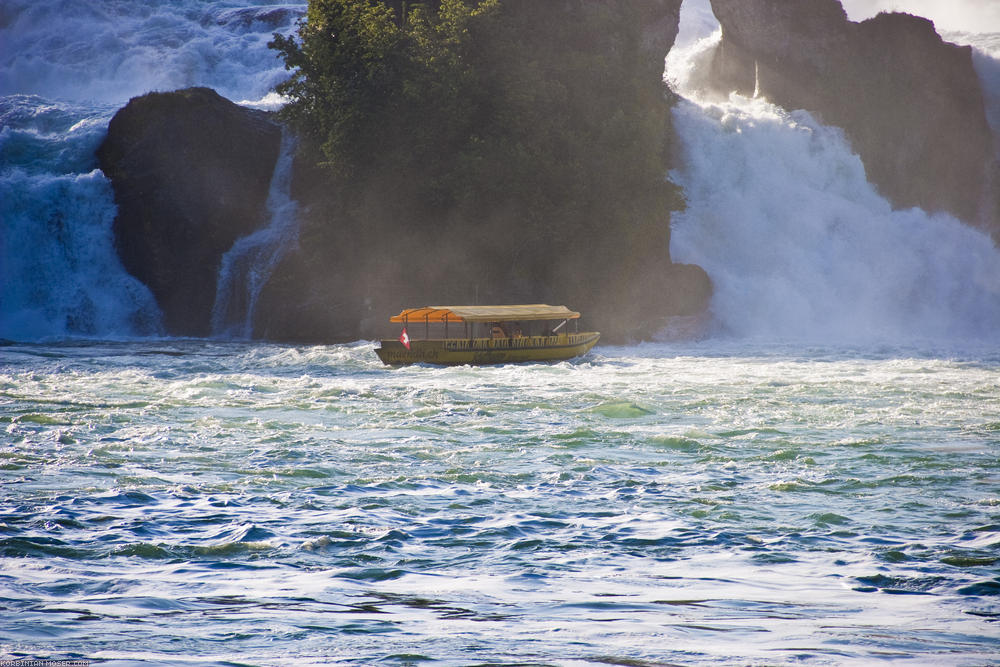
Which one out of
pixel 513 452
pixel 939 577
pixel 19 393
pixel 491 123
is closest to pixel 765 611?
pixel 939 577

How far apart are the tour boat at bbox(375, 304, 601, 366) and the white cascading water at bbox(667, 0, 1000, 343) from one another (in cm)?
1453

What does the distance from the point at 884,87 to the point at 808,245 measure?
1674cm

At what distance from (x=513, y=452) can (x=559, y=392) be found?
8.02 m

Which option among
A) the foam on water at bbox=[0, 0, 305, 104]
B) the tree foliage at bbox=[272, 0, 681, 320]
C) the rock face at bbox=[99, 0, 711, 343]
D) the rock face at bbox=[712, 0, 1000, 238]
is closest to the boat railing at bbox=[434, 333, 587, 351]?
the tree foliage at bbox=[272, 0, 681, 320]

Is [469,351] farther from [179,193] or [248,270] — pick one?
[179,193]

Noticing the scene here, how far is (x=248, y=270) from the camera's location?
44.0m

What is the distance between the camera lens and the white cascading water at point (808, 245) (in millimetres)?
47812

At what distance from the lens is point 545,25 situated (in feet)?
144

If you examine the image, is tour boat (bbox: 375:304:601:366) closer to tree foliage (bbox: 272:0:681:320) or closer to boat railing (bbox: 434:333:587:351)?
boat railing (bbox: 434:333:587:351)

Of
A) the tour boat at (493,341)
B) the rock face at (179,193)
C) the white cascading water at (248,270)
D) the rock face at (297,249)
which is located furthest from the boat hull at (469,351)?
the rock face at (179,193)

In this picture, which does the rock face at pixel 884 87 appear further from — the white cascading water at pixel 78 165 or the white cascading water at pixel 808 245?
the white cascading water at pixel 78 165

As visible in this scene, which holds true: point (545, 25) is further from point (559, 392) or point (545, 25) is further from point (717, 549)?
point (717, 549)

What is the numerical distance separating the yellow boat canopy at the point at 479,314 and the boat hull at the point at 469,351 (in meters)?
0.80

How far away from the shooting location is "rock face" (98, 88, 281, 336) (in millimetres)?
43156
